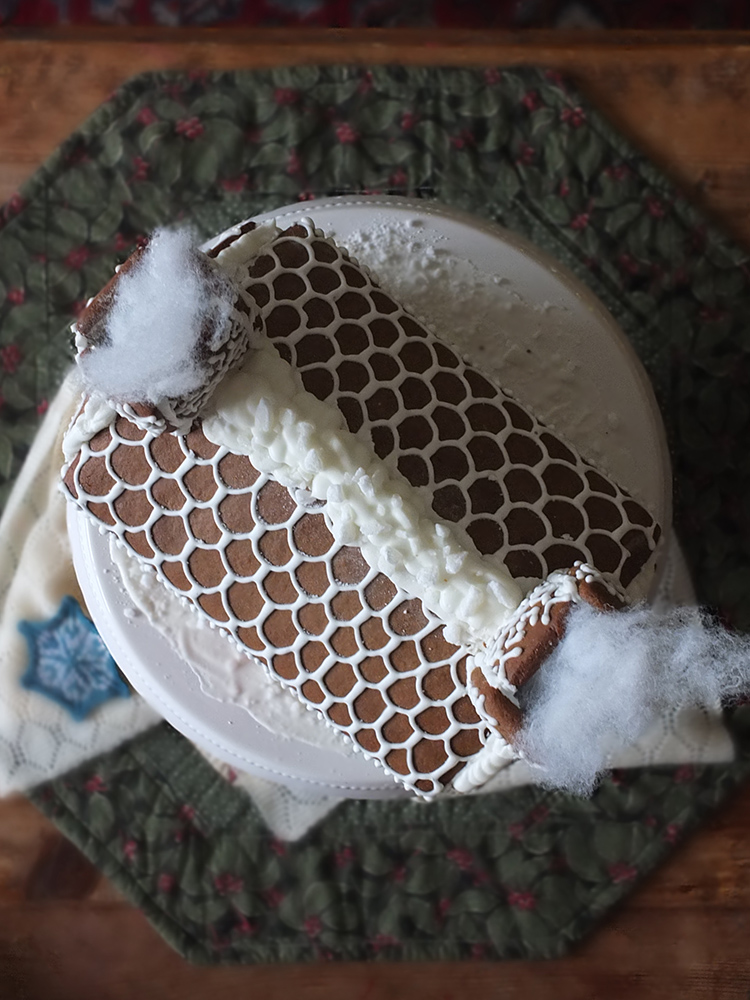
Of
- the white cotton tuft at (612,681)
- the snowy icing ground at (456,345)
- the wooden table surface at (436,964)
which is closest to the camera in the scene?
the white cotton tuft at (612,681)

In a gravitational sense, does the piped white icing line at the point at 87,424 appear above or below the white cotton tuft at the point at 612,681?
above

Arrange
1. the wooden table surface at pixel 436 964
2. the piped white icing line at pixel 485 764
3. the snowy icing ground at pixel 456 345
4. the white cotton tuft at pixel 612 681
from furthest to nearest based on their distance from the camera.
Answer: the wooden table surface at pixel 436 964, the snowy icing ground at pixel 456 345, the piped white icing line at pixel 485 764, the white cotton tuft at pixel 612 681

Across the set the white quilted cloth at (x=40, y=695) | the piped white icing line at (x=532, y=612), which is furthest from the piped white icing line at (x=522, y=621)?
the white quilted cloth at (x=40, y=695)

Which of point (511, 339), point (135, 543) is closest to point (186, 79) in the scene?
point (511, 339)

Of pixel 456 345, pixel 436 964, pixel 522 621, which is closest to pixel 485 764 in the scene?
pixel 522 621

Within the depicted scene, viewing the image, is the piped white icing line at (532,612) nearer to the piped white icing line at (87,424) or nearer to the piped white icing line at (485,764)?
the piped white icing line at (485,764)

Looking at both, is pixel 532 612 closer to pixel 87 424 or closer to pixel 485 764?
pixel 485 764

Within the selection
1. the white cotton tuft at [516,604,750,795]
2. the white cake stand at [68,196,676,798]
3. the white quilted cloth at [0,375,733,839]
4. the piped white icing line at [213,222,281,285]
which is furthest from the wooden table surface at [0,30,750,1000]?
the white cotton tuft at [516,604,750,795]
